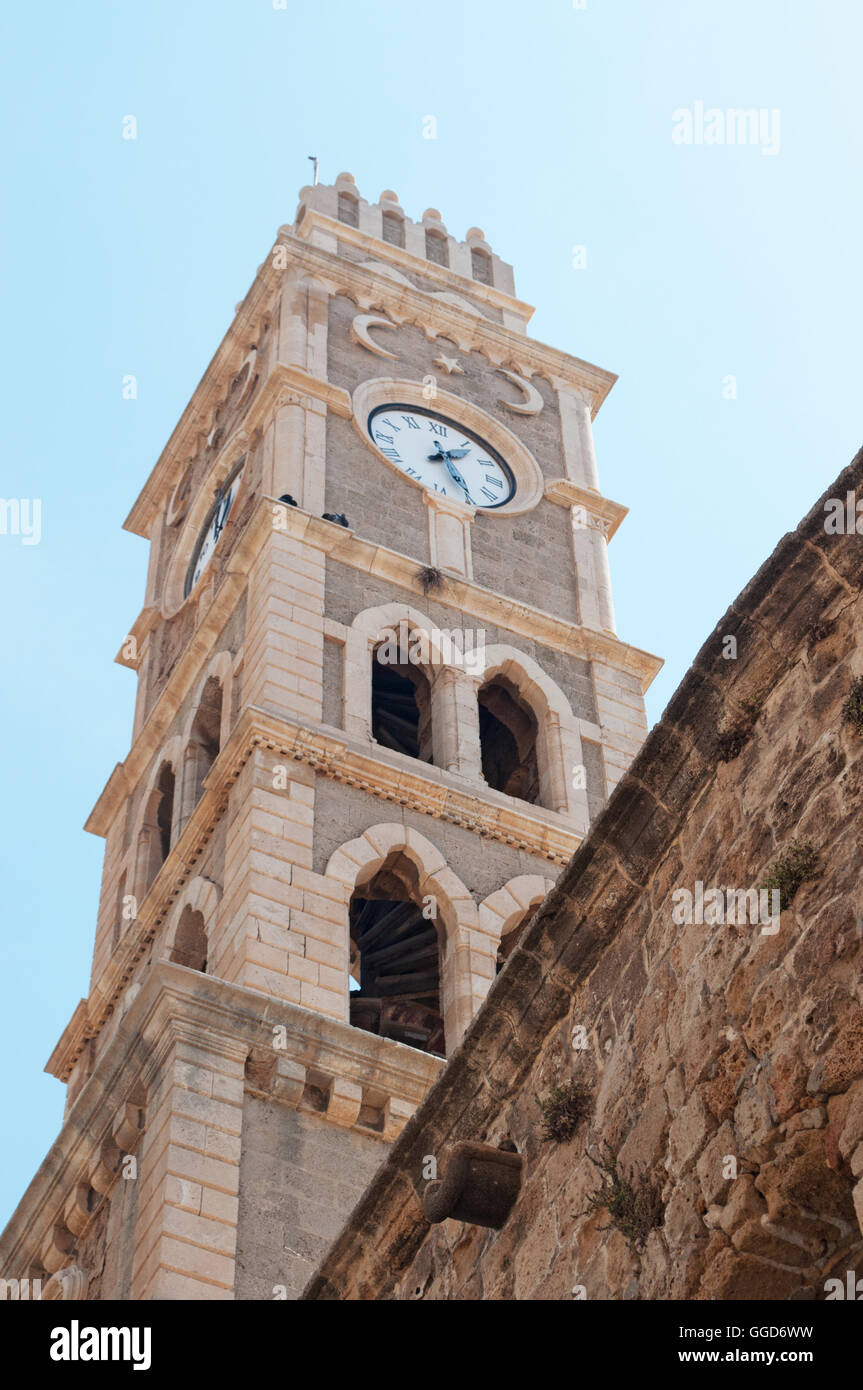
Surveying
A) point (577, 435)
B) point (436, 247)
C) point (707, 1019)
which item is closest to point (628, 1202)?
point (707, 1019)

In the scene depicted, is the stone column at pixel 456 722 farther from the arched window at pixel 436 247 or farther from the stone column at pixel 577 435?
the arched window at pixel 436 247

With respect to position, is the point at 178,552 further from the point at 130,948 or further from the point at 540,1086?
the point at 540,1086

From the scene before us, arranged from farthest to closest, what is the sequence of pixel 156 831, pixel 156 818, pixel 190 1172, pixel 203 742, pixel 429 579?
pixel 156 818
pixel 156 831
pixel 429 579
pixel 203 742
pixel 190 1172

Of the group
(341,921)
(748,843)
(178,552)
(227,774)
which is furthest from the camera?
(178,552)

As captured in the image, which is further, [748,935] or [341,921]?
[341,921]

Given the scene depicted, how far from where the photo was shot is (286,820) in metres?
22.8

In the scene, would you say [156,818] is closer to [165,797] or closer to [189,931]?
[165,797]

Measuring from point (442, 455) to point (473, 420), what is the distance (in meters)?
1.66

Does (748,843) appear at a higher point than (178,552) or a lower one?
lower

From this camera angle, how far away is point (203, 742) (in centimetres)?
2745

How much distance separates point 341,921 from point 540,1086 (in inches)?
461

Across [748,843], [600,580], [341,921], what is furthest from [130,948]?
[748,843]

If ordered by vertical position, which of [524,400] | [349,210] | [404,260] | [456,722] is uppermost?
[349,210]

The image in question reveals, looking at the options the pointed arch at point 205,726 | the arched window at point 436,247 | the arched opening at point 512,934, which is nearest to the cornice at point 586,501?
the pointed arch at point 205,726
